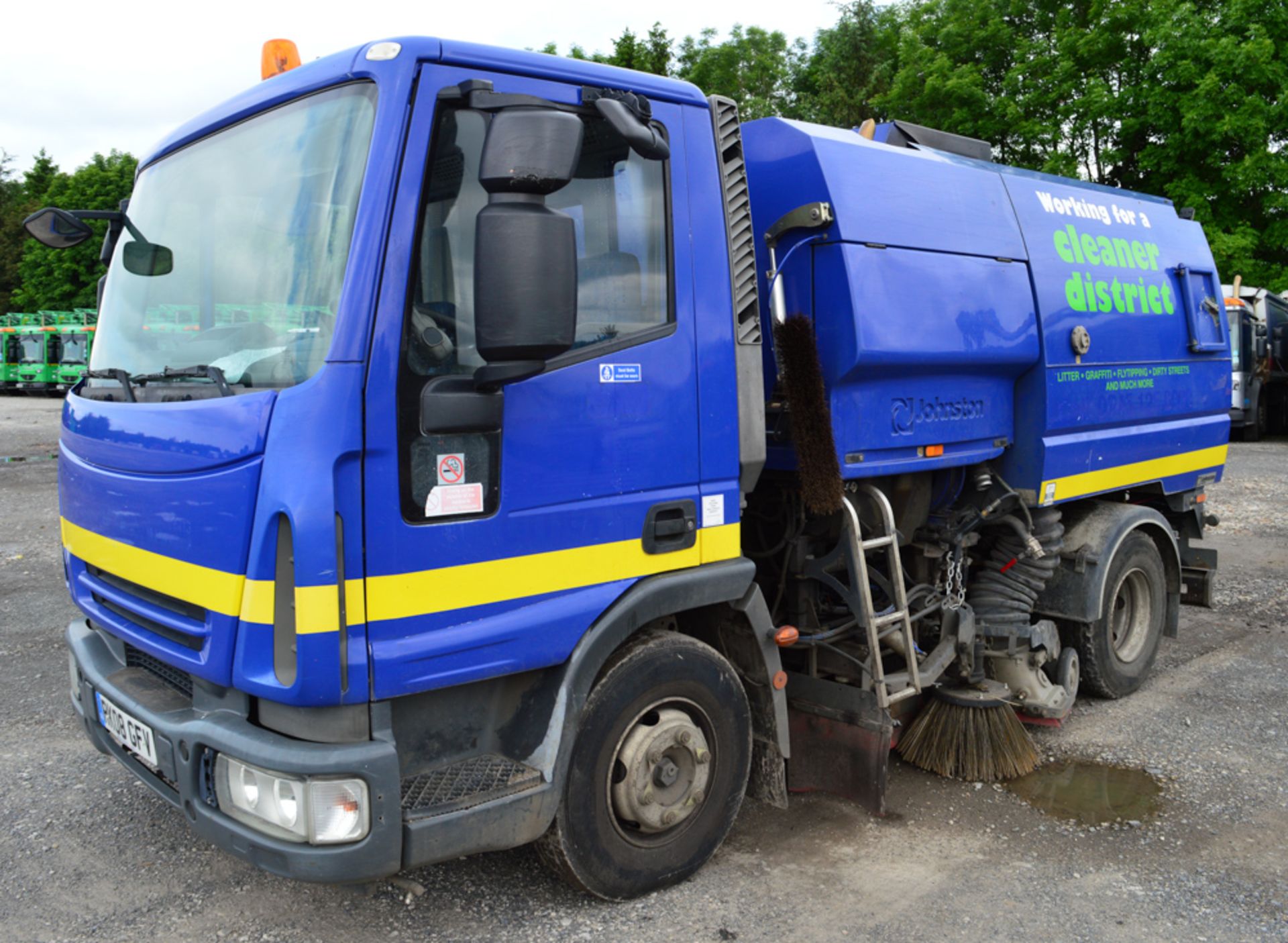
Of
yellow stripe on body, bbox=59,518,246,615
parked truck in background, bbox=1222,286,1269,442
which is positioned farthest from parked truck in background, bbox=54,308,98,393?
yellow stripe on body, bbox=59,518,246,615

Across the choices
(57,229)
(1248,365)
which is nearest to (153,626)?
(57,229)

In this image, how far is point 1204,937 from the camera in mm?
3184

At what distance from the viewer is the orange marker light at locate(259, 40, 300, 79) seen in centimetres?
330

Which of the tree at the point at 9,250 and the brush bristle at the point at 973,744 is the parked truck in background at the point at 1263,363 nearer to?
the brush bristle at the point at 973,744

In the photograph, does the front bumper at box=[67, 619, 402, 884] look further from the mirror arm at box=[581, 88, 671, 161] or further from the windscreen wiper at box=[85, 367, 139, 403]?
the mirror arm at box=[581, 88, 671, 161]

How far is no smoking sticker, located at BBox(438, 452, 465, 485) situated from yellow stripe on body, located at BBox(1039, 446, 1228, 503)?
3.00 m

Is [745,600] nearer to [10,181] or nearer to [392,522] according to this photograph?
[392,522]

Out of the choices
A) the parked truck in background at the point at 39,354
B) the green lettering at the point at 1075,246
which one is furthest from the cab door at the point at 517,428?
the parked truck in background at the point at 39,354

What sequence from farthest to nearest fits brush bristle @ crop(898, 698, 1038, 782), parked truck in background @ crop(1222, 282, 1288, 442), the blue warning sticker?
parked truck in background @ crop(1222, 282, 1288, 442) < brush bristle @ crop(898, 698, 1038, 782) < the blue warning sticker

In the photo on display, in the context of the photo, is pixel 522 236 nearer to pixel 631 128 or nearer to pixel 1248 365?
pixel 631 128

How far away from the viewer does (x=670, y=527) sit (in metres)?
3.23

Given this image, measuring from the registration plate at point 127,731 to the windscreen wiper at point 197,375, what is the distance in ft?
3.24

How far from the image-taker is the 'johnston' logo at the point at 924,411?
4.02 metres

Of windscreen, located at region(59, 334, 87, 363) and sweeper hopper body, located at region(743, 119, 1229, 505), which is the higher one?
windscreen, located at region(59, 334, 87, 363)
